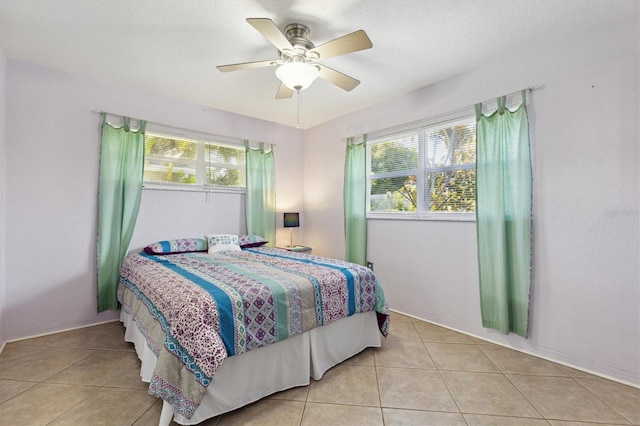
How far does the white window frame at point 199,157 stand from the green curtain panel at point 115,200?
0.69 ft

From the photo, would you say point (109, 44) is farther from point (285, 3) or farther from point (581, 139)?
point (581, 139)

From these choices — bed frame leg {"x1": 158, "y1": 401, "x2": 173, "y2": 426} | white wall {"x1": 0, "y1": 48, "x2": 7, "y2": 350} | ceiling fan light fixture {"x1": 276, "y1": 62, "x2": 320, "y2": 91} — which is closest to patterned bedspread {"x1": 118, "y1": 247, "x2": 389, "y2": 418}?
bed frame leg {"x1": 158, "y1": 401, "x2": 173, "y2": 426}

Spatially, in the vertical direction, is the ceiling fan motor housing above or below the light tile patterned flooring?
above

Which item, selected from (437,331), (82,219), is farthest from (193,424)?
(82,219)

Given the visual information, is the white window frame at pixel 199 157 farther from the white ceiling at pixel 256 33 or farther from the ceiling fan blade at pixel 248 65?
the ceiling fan blade at pixel 248 65

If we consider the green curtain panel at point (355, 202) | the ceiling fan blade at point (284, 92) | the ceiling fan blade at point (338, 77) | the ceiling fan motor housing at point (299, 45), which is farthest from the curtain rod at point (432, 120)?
the ceiling fan motor housing at point (299, 45)

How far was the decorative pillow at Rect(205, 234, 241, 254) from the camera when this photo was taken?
11.0 feet

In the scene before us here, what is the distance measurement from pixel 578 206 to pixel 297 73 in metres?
2.30

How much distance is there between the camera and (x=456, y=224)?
295cm

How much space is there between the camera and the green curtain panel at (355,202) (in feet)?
12.4

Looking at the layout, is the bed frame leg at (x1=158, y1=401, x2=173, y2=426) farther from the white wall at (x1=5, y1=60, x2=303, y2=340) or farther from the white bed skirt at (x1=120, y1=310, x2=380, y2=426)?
the white wall at (x1=5, y1=60, x2=303, y2=340)

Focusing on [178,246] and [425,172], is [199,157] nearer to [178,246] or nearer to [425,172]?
[178,246]

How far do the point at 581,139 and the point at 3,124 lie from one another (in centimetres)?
475

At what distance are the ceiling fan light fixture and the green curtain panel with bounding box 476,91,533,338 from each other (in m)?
1.70
